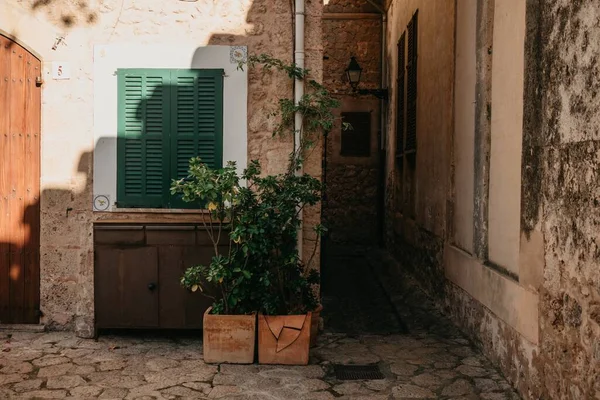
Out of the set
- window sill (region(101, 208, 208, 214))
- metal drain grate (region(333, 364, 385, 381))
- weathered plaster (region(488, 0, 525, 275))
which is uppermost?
weathered plaster (region(488, 0, 525, 275))

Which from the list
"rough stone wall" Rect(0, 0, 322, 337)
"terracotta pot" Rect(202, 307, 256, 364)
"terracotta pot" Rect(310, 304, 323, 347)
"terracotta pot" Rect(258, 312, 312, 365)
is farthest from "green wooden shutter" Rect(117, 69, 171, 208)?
"terracotta pot" Rect(310, 304, 323, 347)

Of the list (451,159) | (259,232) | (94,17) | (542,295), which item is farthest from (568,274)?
(94,17)

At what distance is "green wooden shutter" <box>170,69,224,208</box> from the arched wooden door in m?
1.37

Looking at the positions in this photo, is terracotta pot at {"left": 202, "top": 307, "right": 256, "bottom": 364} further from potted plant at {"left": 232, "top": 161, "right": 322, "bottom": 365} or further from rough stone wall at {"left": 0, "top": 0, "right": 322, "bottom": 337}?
rough stone wall at {"left": 0, "top": 0, "right": 322, "bottom": 337}

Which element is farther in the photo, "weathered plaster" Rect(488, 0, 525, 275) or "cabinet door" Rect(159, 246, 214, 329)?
"cabinet door" Rect(159, 246, 214, 329)

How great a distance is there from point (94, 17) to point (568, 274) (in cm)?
477

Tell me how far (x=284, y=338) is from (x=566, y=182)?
8.72 ft

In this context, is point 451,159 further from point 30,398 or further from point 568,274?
point 30,398

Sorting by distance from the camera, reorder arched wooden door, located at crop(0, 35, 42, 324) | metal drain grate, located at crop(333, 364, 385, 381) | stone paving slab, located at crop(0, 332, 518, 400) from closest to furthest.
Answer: stone paving slab, located at crop(0, 332, 518, 400), metal drain grate, located at crop(333, 364, 385, 381), arched wooden door, located at crop(0, 35, 42, 324)

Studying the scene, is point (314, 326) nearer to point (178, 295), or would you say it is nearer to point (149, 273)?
point (178, 295)

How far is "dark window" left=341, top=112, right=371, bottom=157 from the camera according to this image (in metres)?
14.2

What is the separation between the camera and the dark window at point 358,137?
14.2m

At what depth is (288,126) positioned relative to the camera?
637cm

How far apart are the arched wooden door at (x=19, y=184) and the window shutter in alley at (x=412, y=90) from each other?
5.65 m
